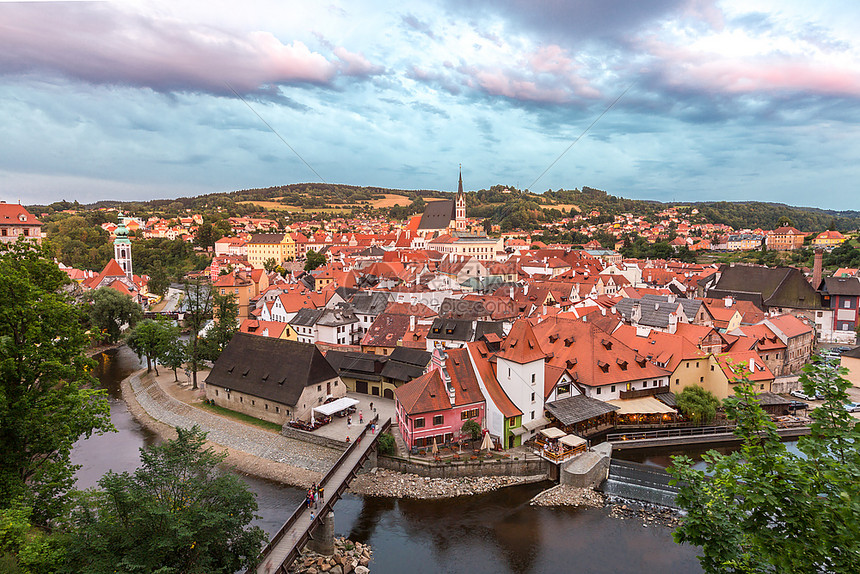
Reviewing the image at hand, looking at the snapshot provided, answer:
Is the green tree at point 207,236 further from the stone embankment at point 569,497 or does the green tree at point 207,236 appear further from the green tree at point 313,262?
the stone embankment at point 569,497

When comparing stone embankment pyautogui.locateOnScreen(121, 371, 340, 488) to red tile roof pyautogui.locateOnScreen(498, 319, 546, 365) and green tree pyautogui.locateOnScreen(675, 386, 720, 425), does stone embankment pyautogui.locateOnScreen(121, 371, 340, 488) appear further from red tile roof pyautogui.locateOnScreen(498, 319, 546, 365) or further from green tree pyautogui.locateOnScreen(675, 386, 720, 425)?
green tree pyautogui.locateOnScreen(675, 386, 720, 425)

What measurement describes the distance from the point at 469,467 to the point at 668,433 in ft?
35.1

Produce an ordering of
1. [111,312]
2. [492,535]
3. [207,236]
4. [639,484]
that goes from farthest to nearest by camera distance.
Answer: [207,236]
[111,312]
[639,484]
[492,535]

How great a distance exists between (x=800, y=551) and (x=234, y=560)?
34.5ft

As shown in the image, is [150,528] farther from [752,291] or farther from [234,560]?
[752,291]

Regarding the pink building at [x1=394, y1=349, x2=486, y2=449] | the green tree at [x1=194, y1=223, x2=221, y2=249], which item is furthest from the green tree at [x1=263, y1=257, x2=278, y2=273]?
the pink building at [x1=394, y1=349, x2=486, y2=449]

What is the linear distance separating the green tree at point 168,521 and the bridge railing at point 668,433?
1792 cm

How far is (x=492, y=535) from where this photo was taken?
1686cm

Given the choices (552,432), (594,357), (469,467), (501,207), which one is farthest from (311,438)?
(501,207)

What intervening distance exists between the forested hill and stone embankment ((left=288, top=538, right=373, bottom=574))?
127252mm

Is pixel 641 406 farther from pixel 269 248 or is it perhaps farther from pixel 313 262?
pixel 269 248

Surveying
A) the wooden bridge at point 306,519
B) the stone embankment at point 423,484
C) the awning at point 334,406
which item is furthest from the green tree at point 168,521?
the awning at point 334,406

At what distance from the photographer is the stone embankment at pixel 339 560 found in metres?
14.6

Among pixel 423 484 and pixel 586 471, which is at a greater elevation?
pixel 586 471
